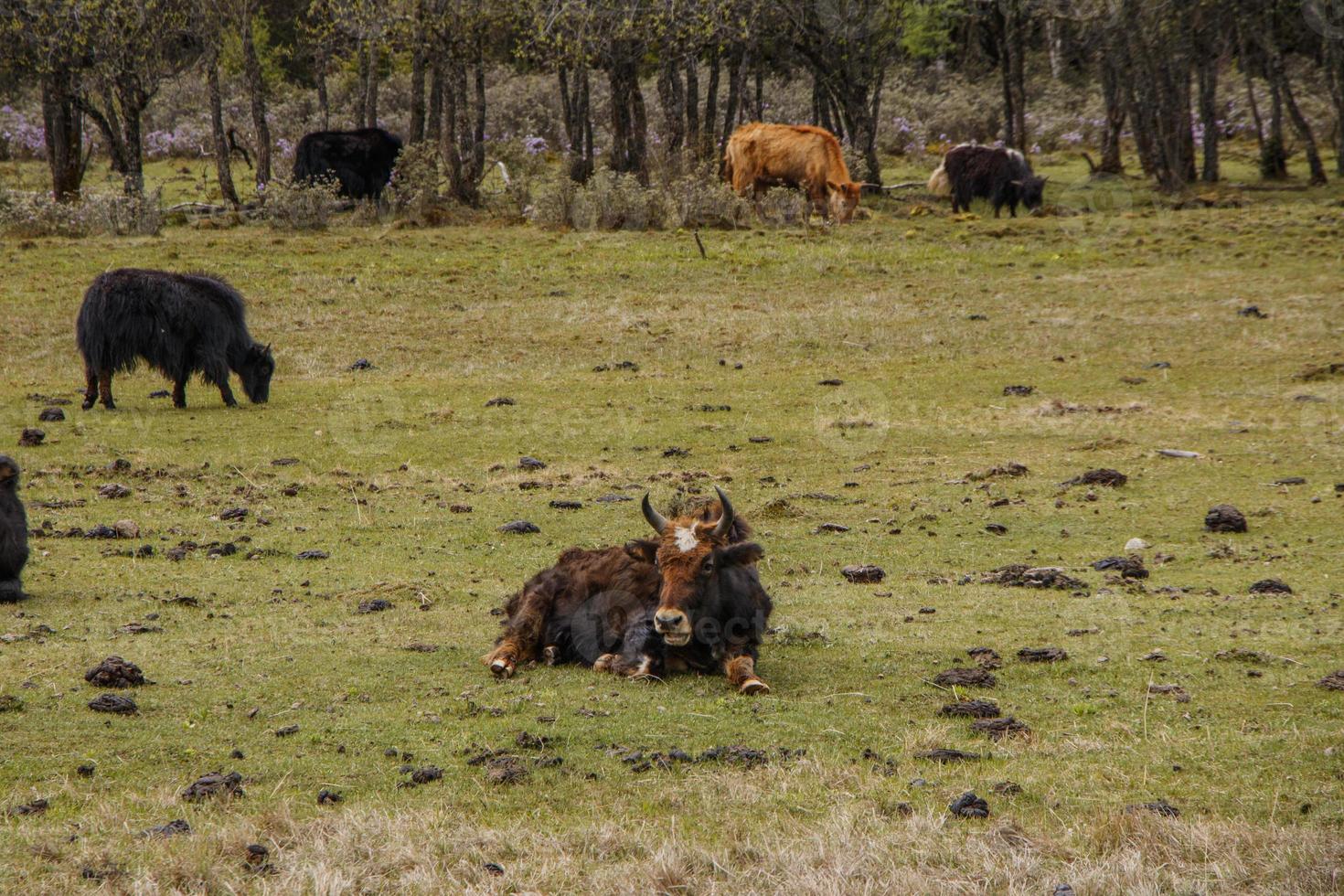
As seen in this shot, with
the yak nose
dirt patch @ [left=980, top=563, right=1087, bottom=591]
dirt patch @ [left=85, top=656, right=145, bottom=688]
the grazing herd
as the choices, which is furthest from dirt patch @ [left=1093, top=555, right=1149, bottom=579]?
dirt patch @ [left=85, top=656, right=145, bottom=688]

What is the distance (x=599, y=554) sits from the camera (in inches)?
360

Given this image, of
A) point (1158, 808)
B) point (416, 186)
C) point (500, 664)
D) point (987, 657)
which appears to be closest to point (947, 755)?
point (1158, 808)

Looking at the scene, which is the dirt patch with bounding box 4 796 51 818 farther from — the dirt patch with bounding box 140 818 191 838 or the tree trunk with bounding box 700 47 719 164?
the tree trunk with bounding box 700 47 719 164

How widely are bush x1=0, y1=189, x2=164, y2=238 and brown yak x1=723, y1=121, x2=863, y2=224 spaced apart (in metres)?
12.7

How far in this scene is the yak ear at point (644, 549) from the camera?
8.39 metres

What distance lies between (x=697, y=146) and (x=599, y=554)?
30.0 metres

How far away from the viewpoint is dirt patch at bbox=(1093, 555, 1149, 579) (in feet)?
35.3

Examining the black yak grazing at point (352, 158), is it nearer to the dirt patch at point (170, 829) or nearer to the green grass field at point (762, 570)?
the green grass field at point (762, 570)

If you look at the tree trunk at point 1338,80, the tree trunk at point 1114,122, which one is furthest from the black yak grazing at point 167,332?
the tree trunk at point 1338,80

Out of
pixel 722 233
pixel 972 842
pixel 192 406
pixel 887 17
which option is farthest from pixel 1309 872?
pixel 887 17

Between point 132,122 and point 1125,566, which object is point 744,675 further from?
point 132,122

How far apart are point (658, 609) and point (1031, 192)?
28.0m

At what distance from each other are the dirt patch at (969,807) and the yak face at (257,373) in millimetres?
14575

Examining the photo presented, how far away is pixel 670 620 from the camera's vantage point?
7.79 m
